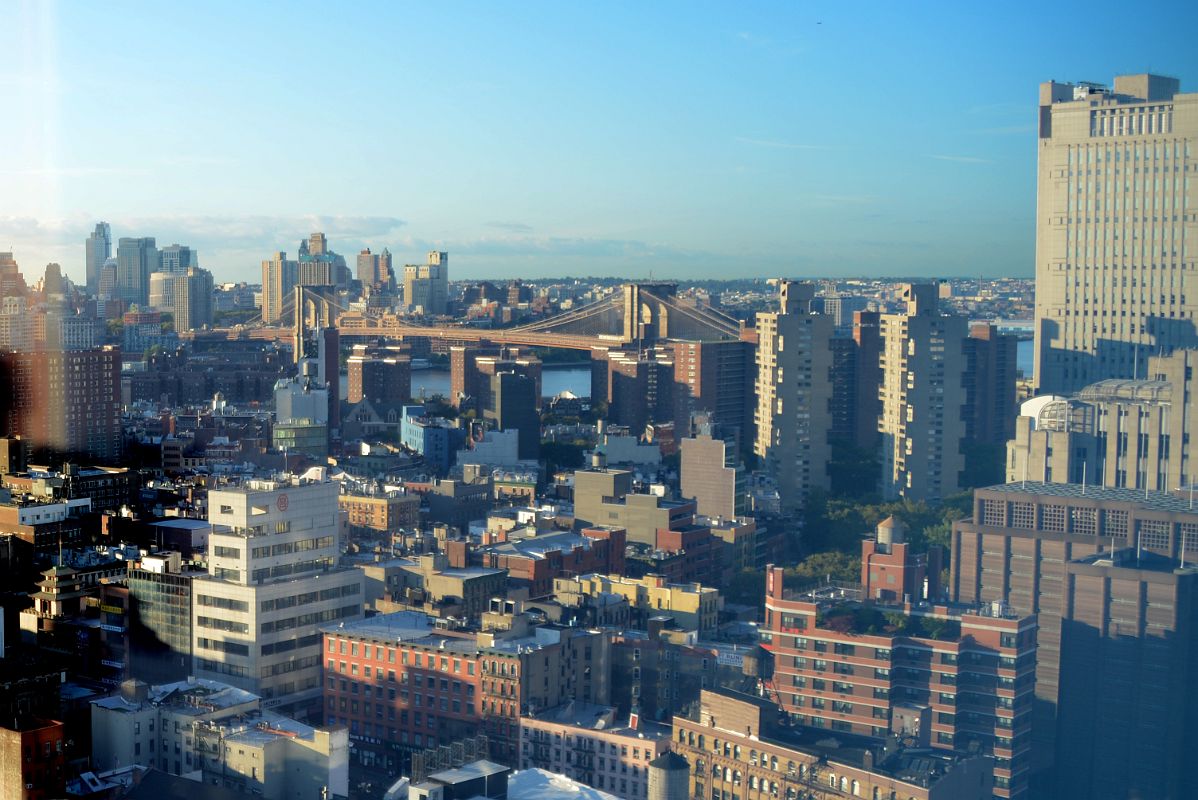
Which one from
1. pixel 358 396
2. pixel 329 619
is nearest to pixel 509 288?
pixel 358 396

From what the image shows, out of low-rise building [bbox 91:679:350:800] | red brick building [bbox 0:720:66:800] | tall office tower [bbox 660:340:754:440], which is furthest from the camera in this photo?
tall office tower [bbox 660:340:754:440]

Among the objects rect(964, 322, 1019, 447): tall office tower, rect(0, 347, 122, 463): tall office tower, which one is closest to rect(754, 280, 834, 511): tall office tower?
rect(964, 322, 1019, 447): tall office tower

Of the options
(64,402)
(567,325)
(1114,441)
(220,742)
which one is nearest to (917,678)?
(220,742)

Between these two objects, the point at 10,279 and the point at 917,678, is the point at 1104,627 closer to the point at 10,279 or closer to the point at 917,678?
the point at 917,678

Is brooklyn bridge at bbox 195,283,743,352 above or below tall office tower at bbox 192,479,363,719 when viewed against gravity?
above

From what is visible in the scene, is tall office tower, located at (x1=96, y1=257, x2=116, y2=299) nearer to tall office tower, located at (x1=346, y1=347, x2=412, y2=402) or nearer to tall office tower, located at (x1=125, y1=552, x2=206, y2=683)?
tall office tower, located at (x1=346, y1=347, x2=412, y2=402)

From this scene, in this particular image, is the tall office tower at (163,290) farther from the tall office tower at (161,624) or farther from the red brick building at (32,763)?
the red brick building at (32,763)
